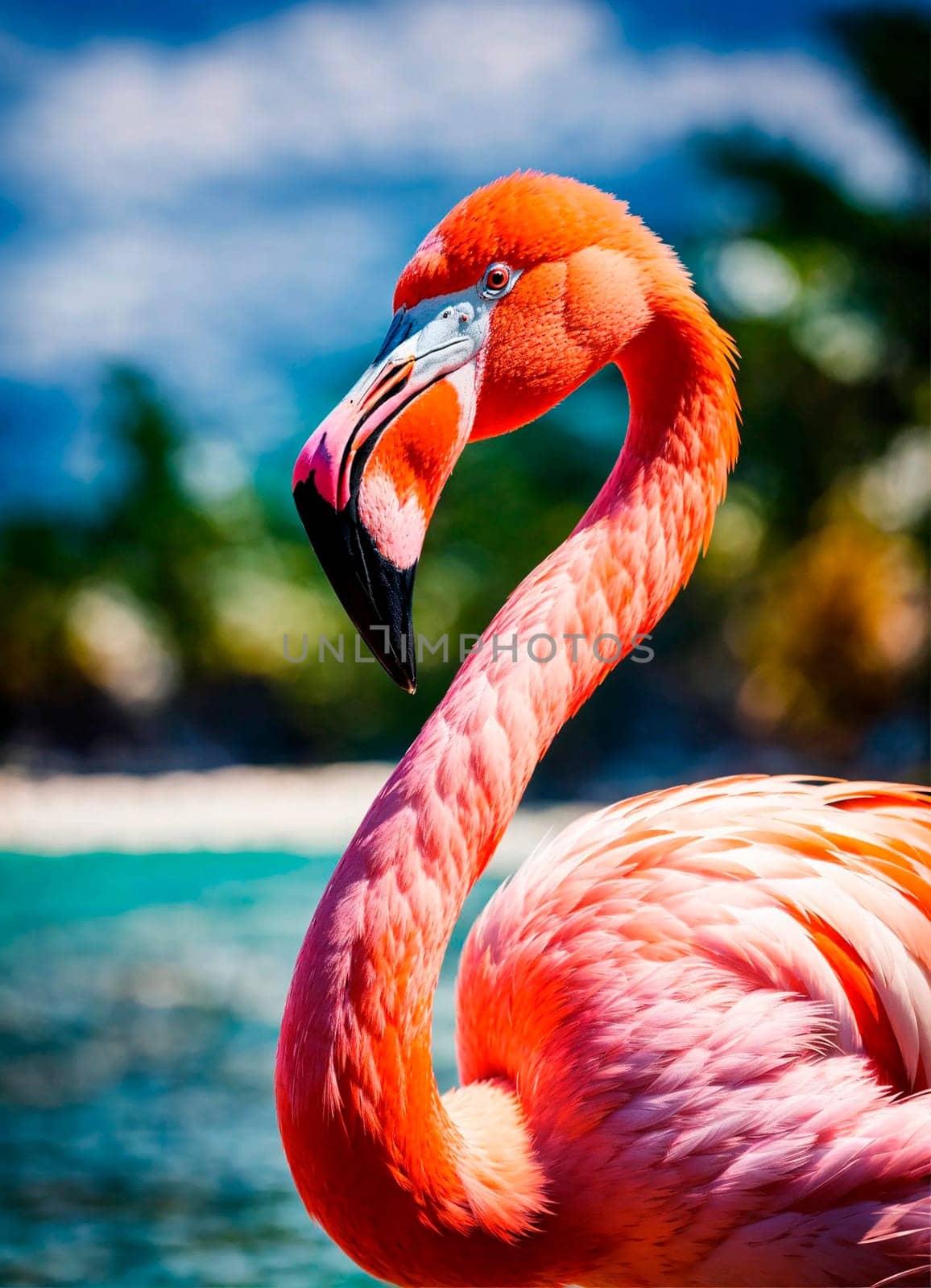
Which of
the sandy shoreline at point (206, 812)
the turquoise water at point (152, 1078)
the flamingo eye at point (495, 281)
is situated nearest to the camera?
the flamingo eye at point (495, 281)

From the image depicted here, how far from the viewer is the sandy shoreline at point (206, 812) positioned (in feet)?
19.0

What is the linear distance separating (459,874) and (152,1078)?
2.14m

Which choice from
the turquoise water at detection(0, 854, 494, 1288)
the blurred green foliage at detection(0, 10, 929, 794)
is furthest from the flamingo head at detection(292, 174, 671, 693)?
the blurred green foliage at detection(0, 10, 929, 794)

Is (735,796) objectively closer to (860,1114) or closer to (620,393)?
Result: (860,1114)

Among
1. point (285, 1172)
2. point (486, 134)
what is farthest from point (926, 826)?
point (486, 134)

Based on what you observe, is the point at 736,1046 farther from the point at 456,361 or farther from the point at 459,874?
the point at 456,361

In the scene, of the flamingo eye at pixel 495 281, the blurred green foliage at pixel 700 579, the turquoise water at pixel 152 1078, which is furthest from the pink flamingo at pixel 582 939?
the blurred green foliage at pixel 700 579

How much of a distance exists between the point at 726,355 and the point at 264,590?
6843 millimetres

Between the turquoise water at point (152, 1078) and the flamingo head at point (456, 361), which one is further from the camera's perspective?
the turquoise water at point (152, 1078)

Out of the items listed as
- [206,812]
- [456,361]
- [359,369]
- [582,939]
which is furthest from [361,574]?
[359,369]

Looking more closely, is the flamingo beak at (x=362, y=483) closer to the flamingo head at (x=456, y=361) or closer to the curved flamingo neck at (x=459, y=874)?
the flamingo head at (x=456, y=361)

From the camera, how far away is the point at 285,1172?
8.17 feet

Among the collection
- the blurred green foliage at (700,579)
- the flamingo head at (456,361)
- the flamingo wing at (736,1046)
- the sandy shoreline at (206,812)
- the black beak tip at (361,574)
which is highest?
the blurred green foliage at (700,579)

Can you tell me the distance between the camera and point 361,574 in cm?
101
